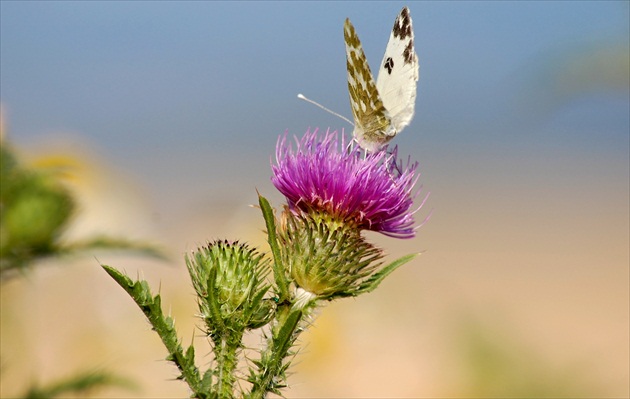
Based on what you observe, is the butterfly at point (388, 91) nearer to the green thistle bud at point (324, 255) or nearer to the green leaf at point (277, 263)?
the green thistle bud at point (324, 255)

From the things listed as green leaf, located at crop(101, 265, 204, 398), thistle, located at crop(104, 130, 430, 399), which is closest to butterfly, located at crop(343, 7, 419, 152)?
thistle, located at crop(104, 130, 430, 399)

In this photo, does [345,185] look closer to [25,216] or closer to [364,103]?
[364,103]

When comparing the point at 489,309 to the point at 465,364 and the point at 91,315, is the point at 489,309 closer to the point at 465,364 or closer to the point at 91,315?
the point at 465,364

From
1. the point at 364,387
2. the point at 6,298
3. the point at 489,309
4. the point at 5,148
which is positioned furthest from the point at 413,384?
the point at 5,148

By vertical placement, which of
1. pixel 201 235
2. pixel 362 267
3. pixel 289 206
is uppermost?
pixel 201 235

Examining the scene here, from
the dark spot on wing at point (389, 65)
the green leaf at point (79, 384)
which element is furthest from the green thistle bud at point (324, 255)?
the green leaf at point (79, 384)

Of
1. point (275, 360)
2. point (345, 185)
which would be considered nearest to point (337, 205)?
point (345, 185)
